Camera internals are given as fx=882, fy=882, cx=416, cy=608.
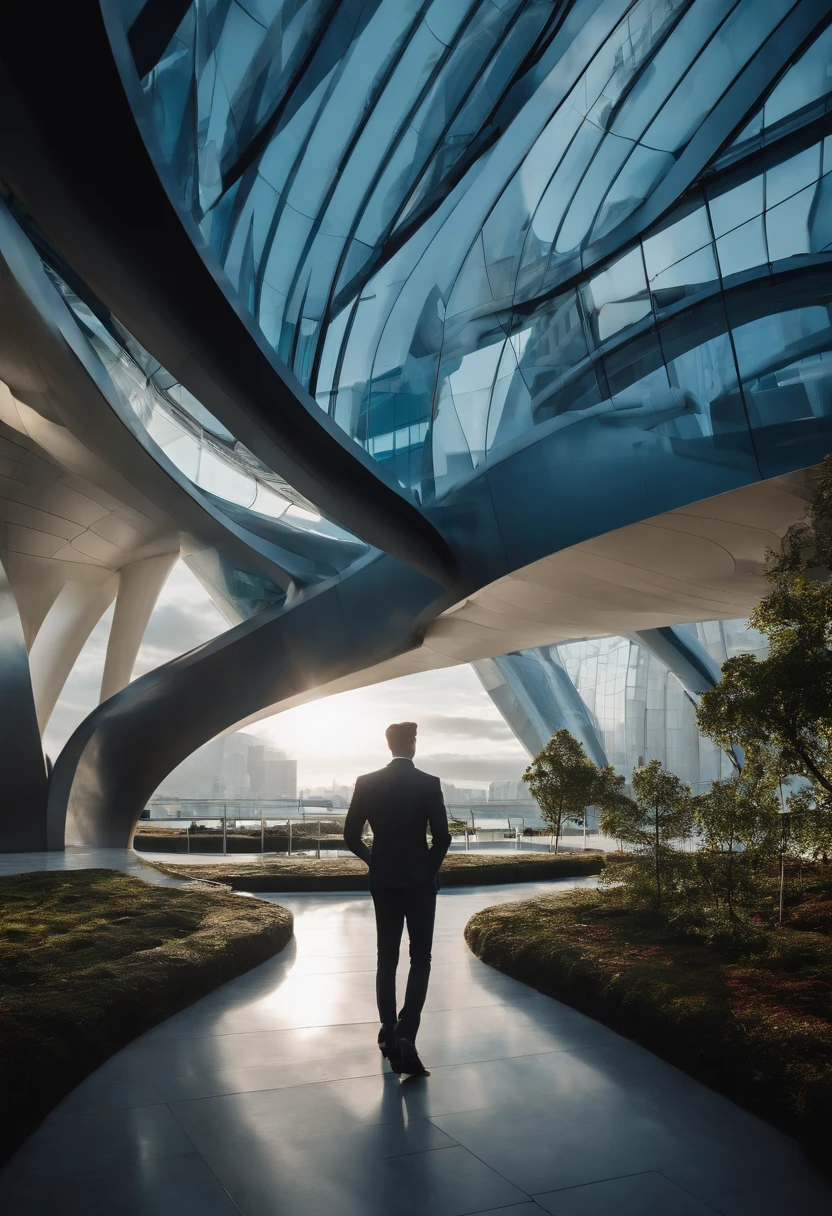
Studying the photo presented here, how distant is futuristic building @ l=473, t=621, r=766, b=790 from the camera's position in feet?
149

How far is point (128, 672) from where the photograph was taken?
91.4 ft

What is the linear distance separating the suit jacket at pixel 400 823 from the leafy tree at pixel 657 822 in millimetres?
5581

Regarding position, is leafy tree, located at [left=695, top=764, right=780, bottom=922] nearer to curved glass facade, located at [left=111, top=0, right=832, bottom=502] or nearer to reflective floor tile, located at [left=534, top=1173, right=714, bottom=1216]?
curved glass facade, located at [left=111, top=0, right=832, bottom=502]

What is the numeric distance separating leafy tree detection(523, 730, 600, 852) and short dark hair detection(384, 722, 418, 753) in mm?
16336

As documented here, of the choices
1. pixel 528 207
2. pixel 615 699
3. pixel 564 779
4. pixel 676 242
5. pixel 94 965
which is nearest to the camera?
pixel 94 965

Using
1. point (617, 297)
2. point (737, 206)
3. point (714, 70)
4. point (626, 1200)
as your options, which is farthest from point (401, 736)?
point (714, 70)

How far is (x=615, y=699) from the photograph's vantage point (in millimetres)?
51438

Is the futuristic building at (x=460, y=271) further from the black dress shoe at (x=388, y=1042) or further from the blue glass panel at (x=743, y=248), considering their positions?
the black dress shoe at (x=388, y=1042)

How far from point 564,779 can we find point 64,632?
16484 mm

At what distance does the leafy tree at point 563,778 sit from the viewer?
69.8 feet

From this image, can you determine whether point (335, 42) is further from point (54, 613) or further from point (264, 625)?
point (54, 613)

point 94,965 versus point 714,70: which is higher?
point 714,70

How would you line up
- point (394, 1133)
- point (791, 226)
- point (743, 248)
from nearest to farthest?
point (394, 1133) → point (791, 226) → point (743, 248)

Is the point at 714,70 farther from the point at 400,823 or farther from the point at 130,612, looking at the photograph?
the point at 130,612
